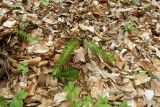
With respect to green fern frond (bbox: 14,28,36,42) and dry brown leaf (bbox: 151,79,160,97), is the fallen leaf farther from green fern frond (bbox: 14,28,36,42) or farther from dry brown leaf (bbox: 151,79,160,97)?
dry brown leaf (bbox: 151,79,160,97)

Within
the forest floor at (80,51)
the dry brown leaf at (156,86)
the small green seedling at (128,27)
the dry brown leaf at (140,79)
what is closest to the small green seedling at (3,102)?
the forest floor at (80,51)

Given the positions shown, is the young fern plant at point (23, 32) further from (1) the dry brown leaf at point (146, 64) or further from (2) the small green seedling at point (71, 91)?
(1) the dry brown leaf at point (146, 64)

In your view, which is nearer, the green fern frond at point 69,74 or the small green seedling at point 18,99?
the small green seedling at point 18,99

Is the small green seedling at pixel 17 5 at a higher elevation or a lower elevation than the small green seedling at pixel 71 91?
higher

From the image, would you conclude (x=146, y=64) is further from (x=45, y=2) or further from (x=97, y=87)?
(x=45, y=2)

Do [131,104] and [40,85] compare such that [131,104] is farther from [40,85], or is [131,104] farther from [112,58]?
[40,85]

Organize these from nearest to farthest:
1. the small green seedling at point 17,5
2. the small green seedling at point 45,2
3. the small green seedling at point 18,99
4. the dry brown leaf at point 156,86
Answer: the small green seedling at point 18,99 → the dry brown leaf at point 156,86 → the small green seedling at point 17,5 → the small green seedling at point 45,2

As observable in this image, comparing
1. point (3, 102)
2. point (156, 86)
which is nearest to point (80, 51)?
point (156, 86)
